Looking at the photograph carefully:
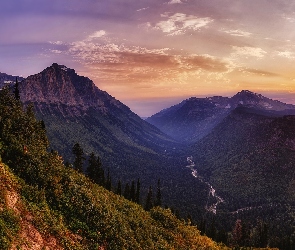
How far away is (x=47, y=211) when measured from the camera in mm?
45000

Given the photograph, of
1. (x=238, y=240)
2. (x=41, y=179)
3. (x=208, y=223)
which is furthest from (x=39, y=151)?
(x=208, y=223)

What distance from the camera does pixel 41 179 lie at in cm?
5091

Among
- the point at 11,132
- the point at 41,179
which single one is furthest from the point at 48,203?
the point at 11,132

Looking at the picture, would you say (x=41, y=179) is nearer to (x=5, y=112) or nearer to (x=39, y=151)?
(x=39, y=151)

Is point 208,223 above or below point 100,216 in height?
below

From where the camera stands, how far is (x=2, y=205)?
37781 mm

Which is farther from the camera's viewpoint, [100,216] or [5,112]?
[5,112]

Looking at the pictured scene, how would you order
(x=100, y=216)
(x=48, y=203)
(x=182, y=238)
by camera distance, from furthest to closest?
(x=182, y=238), (x=100, y=216), (x=48, y=203)

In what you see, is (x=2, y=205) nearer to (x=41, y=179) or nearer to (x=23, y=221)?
(x=23, y=221)

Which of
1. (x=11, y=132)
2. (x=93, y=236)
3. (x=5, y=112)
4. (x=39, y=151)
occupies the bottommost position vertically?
(x=93, y=236)

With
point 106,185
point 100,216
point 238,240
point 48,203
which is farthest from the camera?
point 238,240

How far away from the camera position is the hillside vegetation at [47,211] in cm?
3919

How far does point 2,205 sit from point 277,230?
17601cm

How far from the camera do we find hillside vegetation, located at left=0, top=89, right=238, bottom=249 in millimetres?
39188
